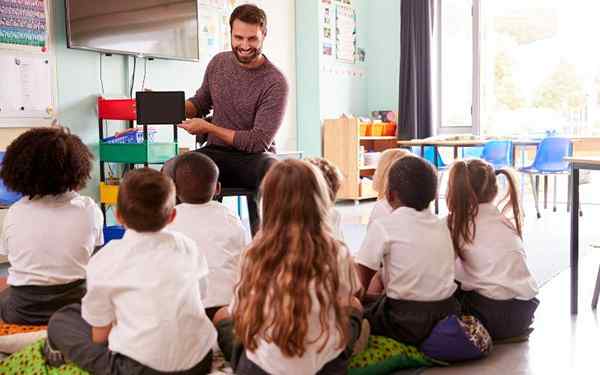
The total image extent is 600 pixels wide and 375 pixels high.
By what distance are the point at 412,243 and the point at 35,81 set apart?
301 cm

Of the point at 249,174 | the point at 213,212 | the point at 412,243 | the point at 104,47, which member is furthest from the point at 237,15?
the point at 104,47

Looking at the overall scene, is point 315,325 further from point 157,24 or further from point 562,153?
point 562,153

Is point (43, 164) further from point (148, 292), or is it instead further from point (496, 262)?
point (496, 262)

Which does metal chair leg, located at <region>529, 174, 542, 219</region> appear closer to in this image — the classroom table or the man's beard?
the classroom table

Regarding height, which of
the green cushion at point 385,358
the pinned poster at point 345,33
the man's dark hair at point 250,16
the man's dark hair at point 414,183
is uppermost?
the pinned poster at point 345,33

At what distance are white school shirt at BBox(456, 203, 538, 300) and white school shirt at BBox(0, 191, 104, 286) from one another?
1252mm

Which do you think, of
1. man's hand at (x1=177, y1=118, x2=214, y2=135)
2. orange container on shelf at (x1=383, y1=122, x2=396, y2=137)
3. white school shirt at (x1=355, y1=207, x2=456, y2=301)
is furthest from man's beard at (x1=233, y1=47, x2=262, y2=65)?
orange container on shelf at (x1=383, y1=122, x2=396, y2=137)

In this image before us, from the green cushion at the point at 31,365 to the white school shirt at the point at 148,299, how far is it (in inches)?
11.0

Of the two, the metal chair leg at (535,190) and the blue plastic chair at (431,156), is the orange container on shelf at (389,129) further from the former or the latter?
the metal chair leg at (535,190)

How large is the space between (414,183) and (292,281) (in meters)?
0.71

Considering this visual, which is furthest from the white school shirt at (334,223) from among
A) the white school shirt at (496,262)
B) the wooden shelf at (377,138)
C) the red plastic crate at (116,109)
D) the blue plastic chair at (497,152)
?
the wooden shelf at (377,138)

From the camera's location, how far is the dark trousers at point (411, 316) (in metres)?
2.05

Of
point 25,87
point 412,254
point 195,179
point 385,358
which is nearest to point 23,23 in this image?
point 25,87

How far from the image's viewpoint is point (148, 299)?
4.97 feet
